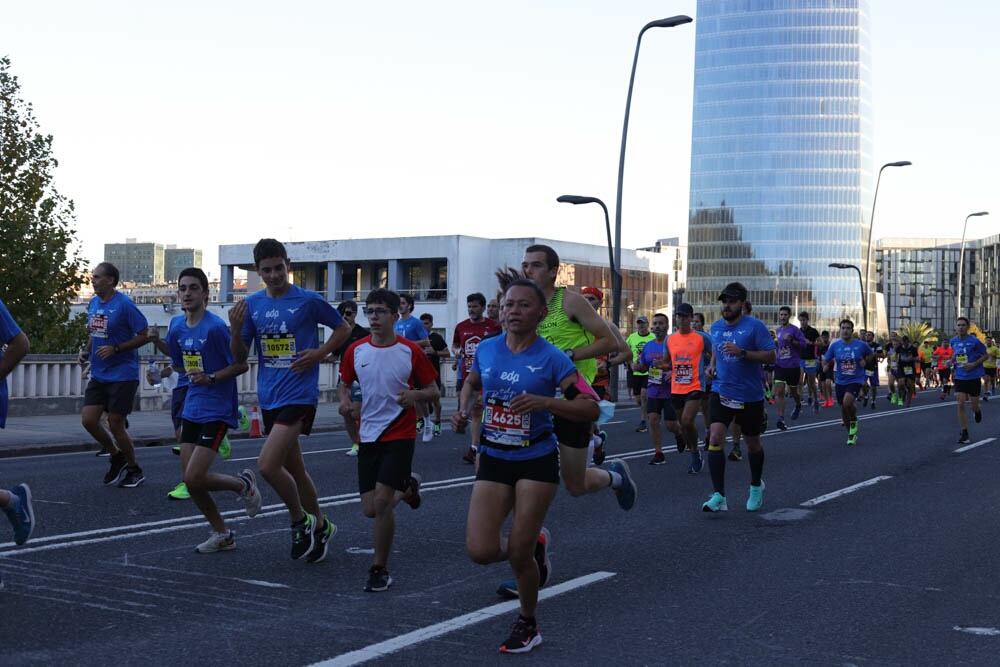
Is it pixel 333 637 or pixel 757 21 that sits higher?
pixel 757 21

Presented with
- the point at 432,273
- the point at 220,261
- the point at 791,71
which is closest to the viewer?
the point at 432,273

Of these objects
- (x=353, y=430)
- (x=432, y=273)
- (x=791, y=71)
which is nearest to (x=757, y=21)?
(x=791, y=71)

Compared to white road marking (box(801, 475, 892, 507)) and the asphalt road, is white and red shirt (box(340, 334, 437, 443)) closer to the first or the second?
the asphalt road

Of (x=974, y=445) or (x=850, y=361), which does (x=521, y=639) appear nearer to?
(x=974, y=445)

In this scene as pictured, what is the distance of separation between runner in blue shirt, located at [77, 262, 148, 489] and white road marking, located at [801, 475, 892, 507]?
6095mm

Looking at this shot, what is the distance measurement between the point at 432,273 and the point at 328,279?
8.76m

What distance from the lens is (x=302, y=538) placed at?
7.17 metres

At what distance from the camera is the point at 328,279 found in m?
87.6

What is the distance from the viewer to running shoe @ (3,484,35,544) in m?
6.50

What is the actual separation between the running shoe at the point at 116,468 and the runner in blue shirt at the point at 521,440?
6595 mm

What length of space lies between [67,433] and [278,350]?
34.6ft

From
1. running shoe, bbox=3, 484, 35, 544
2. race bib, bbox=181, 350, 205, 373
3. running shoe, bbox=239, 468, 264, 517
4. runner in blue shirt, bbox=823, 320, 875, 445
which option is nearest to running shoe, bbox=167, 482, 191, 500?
race bib, bbox=181, 350, 205, 373

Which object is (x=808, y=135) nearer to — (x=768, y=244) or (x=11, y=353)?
(x=768, y=244)

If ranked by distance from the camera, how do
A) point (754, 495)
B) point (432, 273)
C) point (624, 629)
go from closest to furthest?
1. point (624, 629)
2. point (754, 495)
3. point (432, 273)
